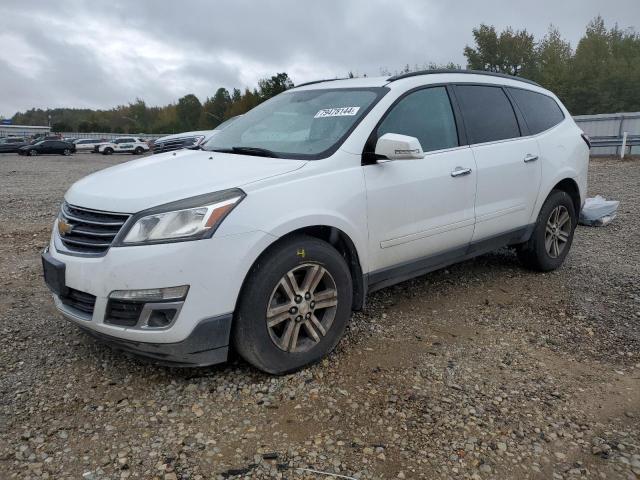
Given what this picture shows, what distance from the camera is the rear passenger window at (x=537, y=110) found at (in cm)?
478

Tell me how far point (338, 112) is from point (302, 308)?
1.43m

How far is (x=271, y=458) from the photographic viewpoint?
7.88 ft

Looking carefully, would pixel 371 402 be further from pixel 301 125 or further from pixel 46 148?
pixel 46 148

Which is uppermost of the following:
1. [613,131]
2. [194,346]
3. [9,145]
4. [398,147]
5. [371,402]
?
[9,145]

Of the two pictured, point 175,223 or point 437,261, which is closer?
point 175,223

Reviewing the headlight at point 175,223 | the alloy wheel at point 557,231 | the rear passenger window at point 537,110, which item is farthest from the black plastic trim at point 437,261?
the headlight at point 175,223

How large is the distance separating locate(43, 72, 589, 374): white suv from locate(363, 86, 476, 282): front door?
1 cm

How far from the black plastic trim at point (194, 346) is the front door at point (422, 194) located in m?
1.14

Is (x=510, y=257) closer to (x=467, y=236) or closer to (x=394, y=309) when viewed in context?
(x=467, y=236)

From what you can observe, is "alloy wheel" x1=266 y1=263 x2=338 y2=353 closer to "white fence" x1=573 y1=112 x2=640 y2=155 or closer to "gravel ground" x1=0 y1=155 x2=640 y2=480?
"gravel ground" x1=0 y1=155 x2=640 y2=480

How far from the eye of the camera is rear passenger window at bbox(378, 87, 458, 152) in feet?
12.0

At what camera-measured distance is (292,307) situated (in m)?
3.03

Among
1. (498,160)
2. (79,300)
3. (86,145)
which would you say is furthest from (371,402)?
(86,145)

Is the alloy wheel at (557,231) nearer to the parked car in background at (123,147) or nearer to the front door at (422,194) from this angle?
the front door at (422,194)
